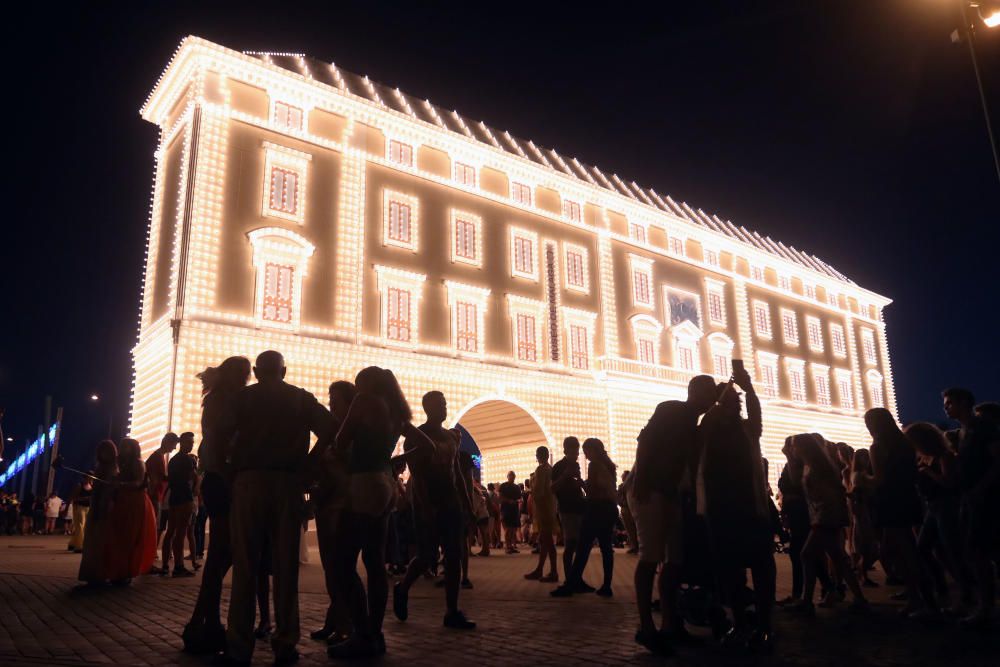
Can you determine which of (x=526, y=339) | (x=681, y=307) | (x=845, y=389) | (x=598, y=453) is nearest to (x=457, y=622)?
(x=598, y=453)

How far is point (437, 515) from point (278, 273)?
652 inches

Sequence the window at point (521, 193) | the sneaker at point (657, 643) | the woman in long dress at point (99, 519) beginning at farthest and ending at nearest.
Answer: the window at point (521, 193)
the woman in long dress at point (99, 519)
the sneaker at point (657, 643)

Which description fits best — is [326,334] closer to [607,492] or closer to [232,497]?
[607,492]

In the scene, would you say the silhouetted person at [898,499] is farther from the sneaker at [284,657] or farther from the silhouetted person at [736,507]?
the sneaker at [284,657]

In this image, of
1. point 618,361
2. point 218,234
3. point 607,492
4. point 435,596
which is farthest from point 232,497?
point 618,361

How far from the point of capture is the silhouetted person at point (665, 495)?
5.21m

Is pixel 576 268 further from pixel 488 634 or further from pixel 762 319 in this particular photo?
pixel 488 634

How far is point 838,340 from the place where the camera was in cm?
4169

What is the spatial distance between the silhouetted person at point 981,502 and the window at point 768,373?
3074 centimetres

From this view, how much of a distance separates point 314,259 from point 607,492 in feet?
51.4

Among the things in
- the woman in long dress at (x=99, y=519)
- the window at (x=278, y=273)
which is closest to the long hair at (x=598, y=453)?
the woman in long dress at (x=99, y=519)

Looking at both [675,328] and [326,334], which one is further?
[675,328]

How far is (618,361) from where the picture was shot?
2886cm

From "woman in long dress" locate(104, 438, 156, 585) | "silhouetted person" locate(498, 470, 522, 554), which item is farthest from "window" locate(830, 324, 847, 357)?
"woman in long dress" locate(104, 438, 156, 585)
